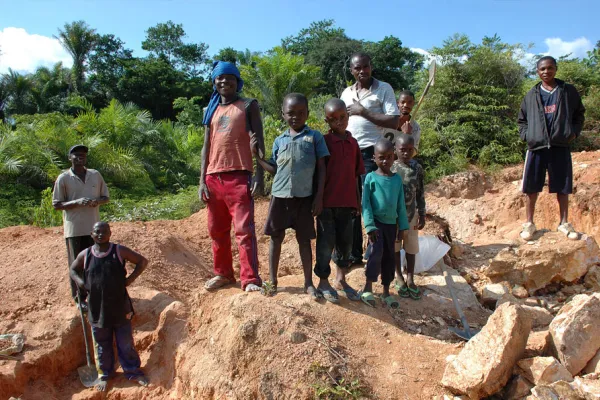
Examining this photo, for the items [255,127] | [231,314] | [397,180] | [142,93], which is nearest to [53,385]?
[231,314]

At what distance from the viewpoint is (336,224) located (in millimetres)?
3363

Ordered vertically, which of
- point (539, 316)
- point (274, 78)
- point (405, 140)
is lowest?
point (539, 316)

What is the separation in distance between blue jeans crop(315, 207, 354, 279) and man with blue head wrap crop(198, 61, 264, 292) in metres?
0.51

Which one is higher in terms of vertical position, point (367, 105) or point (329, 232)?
point (367, 105)

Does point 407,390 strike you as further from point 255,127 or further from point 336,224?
point 255,127

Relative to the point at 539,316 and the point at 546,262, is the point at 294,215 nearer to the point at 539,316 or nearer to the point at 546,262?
the point at 539,316

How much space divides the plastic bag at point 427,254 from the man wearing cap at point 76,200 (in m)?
2.78

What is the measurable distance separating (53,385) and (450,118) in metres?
8.77

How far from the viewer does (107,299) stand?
3.39 m

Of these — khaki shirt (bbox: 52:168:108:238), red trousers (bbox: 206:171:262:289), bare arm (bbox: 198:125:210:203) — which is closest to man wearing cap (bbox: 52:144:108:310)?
khaki shirt (bbox: 52:168:108:238)

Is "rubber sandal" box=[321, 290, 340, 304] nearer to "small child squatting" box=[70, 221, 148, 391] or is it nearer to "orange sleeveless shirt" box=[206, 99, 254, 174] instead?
"orange sleeveless shirt" box=[206, 99, 254, 174]

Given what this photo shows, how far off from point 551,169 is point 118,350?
437cm

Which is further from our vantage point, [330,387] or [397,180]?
[397,180]

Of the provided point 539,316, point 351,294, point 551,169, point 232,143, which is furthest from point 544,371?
point 551,169
